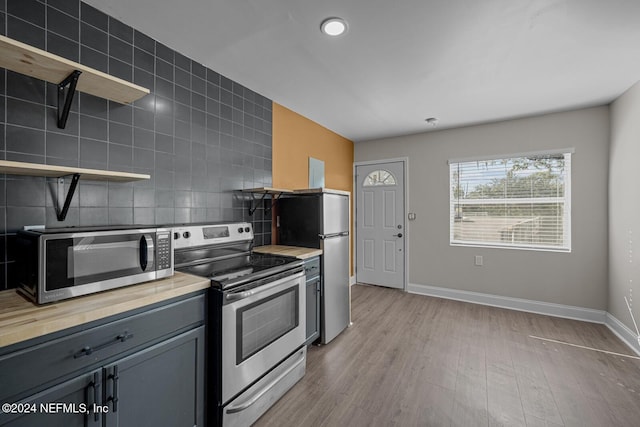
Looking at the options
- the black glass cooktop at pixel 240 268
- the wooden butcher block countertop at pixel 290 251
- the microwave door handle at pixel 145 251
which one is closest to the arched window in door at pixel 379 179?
the wooden butcher block countertop at pixel 290 251

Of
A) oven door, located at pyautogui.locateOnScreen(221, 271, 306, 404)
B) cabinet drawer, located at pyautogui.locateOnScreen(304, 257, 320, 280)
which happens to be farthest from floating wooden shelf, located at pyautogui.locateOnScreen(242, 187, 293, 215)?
oven door, located at pyautogui.locateOnScreen(221, 271, 306, 404)

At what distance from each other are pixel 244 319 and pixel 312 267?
993mm

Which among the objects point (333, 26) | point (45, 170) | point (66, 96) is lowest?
point (45, 170)

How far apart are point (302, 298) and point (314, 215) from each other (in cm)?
87

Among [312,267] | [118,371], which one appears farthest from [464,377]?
[118,371]

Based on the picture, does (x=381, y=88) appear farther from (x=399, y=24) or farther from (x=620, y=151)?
(x=620, y=151)

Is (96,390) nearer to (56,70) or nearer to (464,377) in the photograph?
(56,70)

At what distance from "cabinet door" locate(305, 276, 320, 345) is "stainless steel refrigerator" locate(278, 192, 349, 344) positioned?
0.19 ft

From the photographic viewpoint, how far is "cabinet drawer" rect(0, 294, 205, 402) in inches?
37.3

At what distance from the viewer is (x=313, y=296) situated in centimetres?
262

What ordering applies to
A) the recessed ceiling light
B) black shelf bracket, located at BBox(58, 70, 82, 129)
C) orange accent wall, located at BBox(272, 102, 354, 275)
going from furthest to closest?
orange accent wall, located at BBox(272, 102, 354, 275), the recessed ceiling light, black shelf bracket, located at BBox(58, 70, 82, 129)

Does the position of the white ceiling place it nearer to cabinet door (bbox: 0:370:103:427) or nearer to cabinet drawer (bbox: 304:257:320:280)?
cabinet drawer (bbox: 304:257:320:280)

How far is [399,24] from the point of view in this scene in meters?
1.82

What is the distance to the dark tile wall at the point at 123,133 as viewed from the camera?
56.1 inches
